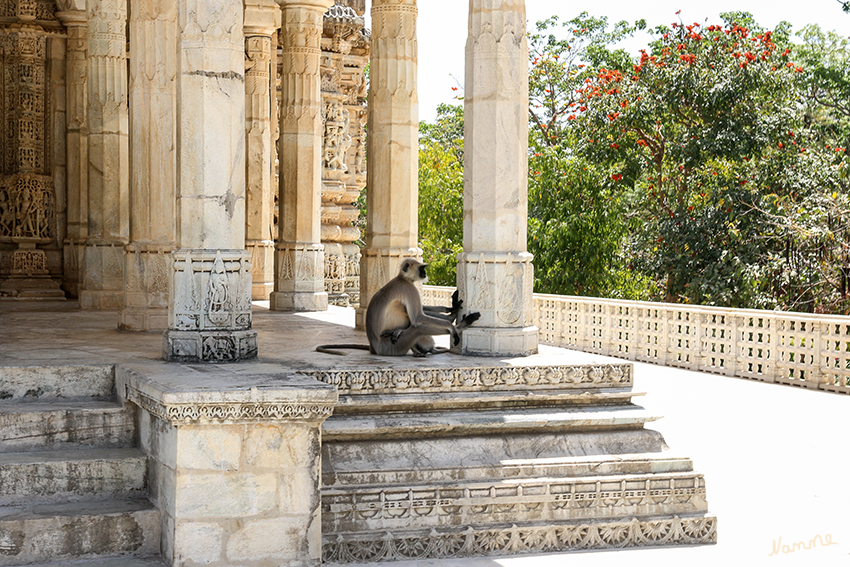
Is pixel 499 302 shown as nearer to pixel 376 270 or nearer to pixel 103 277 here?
pixel 376 270

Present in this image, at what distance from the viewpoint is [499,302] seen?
760 cm

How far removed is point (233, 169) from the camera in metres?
6.91

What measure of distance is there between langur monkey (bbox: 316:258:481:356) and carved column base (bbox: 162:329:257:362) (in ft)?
3.73

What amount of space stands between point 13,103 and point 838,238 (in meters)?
13.3

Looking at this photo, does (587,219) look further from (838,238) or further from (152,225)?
(152,225)

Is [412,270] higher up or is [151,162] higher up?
[151,162]

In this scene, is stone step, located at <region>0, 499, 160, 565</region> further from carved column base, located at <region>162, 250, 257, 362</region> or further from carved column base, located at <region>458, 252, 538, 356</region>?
carved column base, located at <region>458, 252, 538, 356</region>

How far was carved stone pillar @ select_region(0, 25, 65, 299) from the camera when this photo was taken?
15.4 metres

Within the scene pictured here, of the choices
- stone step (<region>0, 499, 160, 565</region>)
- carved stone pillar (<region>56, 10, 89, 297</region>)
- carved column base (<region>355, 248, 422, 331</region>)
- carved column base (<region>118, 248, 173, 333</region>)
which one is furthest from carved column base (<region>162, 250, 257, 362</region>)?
carved stone pillar (<region>56, 10, 89, 297</region>)

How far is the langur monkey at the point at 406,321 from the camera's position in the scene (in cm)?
765

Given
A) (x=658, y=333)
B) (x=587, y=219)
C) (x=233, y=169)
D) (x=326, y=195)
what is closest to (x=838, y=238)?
(x=658, y=333)

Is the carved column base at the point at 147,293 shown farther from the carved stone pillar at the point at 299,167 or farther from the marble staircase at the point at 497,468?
the marble staircase at the point at 497,468

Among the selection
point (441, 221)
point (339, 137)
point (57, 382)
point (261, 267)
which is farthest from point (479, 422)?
point (441, 221)

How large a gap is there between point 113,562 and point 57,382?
1.61m
